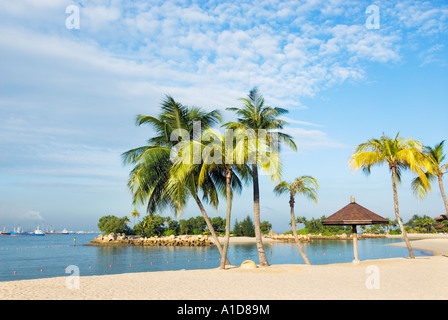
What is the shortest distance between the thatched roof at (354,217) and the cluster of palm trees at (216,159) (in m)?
1.75

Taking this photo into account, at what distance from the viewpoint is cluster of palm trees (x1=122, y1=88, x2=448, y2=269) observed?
17.0 m

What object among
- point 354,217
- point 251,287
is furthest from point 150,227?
point 251,287

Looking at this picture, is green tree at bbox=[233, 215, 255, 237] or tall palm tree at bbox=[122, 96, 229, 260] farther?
green tree at bbox=[233, 215, 255, 237]

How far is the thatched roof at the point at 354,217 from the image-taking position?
18328 mm

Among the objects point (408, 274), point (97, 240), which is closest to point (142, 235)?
point (97, 240)

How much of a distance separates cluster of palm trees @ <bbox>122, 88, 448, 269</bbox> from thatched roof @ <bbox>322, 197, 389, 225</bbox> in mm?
1746

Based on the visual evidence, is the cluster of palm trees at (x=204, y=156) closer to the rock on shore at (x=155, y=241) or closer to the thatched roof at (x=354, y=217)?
the thatched roof at (x=354, y=217)

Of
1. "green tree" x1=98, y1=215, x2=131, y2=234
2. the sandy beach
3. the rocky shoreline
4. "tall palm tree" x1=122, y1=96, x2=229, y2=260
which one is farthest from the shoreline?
"green tree" x1=98, y1=215, x2=131, y2=234

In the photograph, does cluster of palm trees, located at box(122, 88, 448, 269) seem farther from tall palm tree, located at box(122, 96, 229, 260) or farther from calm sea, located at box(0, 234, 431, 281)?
calm sea, located at box(0, 234, 431, 281)

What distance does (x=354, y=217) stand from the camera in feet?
60.8

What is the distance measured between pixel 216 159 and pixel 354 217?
833 centimetres

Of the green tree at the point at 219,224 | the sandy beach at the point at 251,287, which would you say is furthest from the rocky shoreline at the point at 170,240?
the sandy beach at the point at 251,287

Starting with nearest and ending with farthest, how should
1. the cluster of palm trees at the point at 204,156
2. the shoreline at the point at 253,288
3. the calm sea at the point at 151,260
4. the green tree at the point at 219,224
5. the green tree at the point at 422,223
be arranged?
1. the shoreline at the point at 253,288
2. the cluster of palm trees at the point at 204,156
3. the calm sea at the point at 151,260
4. the green tree at the point at 219,224
5. the green tree at the point at 422,223
